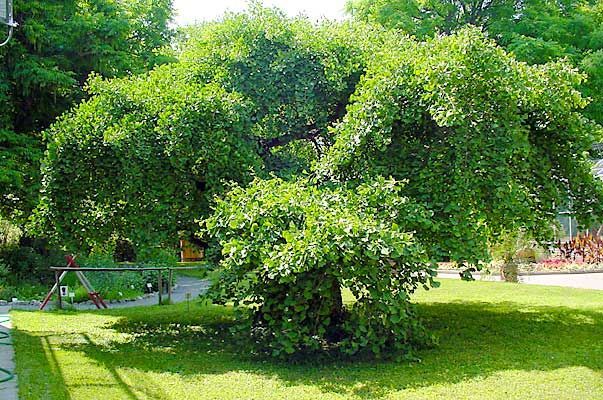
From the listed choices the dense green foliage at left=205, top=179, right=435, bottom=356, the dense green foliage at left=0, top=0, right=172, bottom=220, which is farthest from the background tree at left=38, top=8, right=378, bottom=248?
the dense green foliage at left=0, top=0, right=172, bottom=220

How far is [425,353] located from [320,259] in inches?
76.6

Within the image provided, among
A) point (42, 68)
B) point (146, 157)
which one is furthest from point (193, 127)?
point (42, 68)

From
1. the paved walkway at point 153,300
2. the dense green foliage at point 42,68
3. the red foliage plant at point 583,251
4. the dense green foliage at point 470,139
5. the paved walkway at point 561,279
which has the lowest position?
the paved walkway at point 561,279

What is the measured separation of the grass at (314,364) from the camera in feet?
18.2

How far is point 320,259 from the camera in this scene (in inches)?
231

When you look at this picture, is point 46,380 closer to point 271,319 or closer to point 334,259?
point 271,319

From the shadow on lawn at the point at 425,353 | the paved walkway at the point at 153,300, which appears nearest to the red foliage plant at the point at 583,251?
the shadow on lawn at the point at 425,353

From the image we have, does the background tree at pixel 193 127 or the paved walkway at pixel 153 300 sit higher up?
the background tree at pixel 193 127

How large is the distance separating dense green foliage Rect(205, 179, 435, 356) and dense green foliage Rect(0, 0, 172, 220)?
555 cm

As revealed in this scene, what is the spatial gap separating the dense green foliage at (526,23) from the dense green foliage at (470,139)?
923 cm

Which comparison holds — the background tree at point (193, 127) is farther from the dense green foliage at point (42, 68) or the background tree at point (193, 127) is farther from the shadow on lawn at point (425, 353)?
the dense green foliage at point (42, 68)

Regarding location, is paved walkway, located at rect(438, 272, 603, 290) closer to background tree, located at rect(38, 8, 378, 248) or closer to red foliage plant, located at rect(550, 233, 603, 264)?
red foliage plant, located at rect(550, 233, 603, 264)

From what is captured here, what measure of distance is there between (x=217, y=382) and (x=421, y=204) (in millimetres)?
2753

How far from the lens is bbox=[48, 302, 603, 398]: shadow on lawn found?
6051 mm
